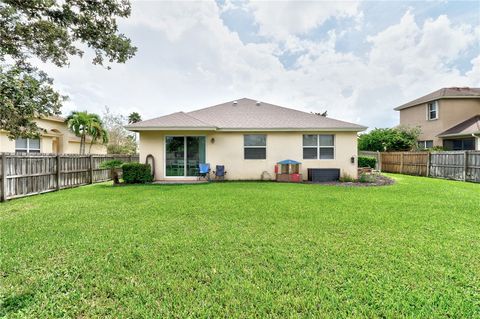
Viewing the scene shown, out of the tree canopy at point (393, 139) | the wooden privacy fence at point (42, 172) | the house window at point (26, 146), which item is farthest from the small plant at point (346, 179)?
the house window at point (26, 146)

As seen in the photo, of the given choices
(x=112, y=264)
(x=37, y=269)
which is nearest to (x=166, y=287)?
(x=112, y=264)

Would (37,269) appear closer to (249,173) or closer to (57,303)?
(57,303)

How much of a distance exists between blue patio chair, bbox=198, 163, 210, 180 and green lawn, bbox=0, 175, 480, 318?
5.87m

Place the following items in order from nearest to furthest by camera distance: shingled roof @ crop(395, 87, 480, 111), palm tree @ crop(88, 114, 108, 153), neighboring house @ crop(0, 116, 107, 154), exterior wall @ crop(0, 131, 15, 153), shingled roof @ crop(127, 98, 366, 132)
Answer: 1. shingled roof @ crop(127, 98, 366, 132)
2. exterior wall @ crop(0, 131, 15, 153)
3. neighboring house @ crop(0, 116, 107, 154)
4. shingled roof @ crop(395, 87, 480, 111)
5. palm tree @ crop(88, 114, 108, 153)

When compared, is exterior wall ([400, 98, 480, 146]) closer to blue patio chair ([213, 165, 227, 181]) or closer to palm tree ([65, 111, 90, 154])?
blue patio chair ([213, 165, 227, 181])

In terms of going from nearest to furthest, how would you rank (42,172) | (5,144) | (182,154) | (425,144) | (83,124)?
(42,172) → (182,154) → (5,144) → (83,124) → (425,144)

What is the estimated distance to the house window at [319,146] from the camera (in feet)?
43.1

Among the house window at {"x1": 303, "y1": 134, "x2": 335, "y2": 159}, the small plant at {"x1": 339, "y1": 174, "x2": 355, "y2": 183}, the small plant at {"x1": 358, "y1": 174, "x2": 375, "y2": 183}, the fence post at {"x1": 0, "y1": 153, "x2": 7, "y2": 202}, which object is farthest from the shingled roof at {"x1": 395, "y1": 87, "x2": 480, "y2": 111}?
the fence post at {"x1": 0, "y1": 153, "x2": 7, "y2": 202}

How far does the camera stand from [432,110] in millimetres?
21859

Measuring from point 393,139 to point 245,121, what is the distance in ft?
54.0

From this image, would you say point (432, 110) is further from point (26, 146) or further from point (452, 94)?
point (26, 146)

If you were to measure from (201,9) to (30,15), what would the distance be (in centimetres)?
967

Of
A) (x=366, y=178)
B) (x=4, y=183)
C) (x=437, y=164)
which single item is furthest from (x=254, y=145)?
(x=437, y=164)

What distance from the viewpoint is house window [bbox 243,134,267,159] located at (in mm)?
13133
